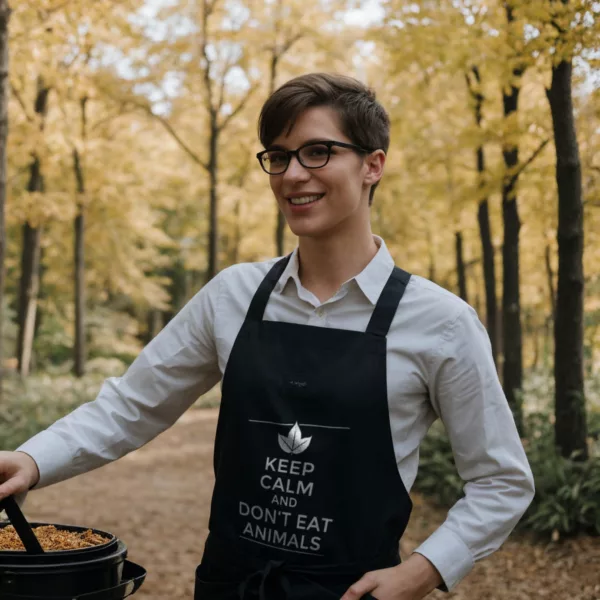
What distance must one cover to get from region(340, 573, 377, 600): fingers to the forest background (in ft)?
13.5

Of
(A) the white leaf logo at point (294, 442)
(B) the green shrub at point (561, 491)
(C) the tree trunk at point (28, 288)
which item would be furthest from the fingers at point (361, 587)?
(C) the tree trunk at point (28, 288)

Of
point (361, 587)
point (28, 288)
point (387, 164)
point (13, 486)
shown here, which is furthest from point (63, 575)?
point (387, 164)

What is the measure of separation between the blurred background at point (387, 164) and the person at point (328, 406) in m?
3.54

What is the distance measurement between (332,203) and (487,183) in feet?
24.2

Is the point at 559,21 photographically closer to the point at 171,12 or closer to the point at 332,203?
the point at 332,203

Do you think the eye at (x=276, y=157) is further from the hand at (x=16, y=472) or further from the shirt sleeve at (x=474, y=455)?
the hand at (x=16, y=472)

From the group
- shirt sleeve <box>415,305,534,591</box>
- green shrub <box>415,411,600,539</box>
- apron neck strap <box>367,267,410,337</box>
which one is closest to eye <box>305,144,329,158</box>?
apron neck strap <box>367,267,410,337</box>

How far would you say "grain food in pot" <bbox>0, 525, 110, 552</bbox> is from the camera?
1.74m

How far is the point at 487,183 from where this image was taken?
8.97m

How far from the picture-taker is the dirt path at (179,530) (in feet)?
17.2

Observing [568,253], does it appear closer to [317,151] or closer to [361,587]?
[317,151]

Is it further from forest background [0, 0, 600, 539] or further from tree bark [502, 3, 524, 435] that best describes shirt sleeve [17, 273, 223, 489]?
tree bark [502, 3, 524, 435]

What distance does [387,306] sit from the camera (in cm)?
194

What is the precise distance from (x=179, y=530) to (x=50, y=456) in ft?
16.6
